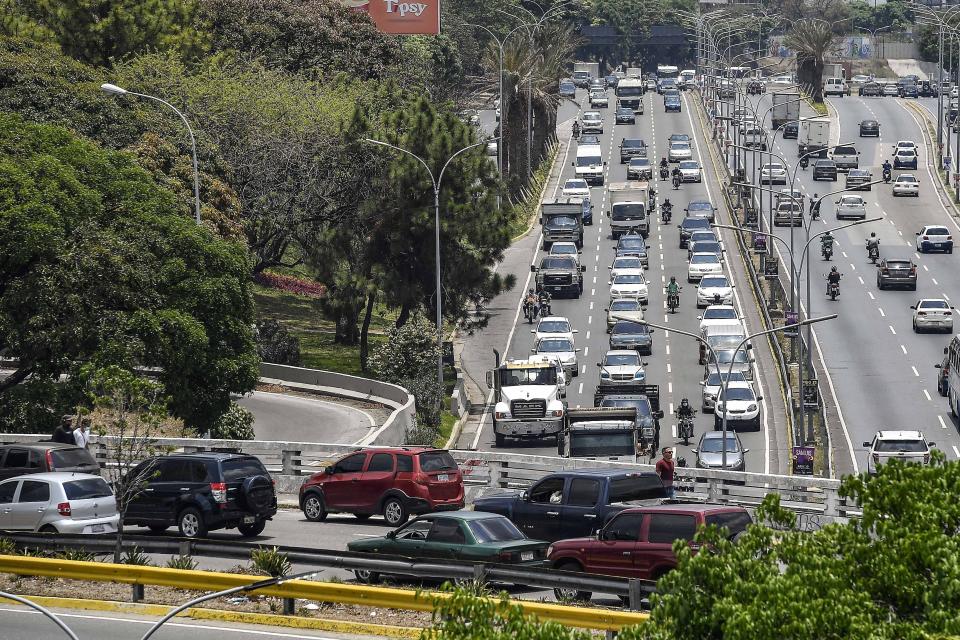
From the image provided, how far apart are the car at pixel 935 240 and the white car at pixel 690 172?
22.7m

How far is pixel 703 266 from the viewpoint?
75000 millimetres

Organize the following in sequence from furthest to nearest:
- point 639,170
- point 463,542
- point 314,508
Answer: point 639,170, point 314,508, point 463,542

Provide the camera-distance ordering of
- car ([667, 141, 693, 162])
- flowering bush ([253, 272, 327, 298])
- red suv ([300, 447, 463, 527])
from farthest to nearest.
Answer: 1. car ([667, 141, 693, 162])
2. flowering bush ([253, 272, 327, 298])
3. red suv ([300, 447, 463, 527])

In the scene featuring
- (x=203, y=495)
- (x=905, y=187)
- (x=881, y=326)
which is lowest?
(x=881, y=326)

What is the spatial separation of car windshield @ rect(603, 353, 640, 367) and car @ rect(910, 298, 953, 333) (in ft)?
50.2

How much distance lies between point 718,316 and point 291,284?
24.4m

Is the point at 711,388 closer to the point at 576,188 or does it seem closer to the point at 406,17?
the point at 576,188

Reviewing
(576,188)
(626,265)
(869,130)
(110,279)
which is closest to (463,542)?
(110,279)

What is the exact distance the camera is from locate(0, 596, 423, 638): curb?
20.8 metres

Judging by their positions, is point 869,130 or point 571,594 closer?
point 571,594

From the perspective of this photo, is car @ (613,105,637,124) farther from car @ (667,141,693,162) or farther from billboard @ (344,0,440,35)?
billboard @ (344,0,440,35)

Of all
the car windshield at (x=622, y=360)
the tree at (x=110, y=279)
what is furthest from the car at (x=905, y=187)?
the tree at (x=110, y=279)

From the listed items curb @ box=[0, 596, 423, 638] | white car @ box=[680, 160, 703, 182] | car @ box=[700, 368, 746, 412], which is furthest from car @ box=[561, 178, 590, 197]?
curb @ box=[0, 596, 423, 638]

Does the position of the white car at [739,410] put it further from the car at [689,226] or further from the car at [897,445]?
the car at [689,226]
